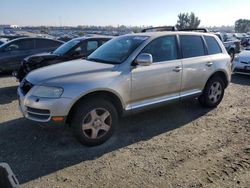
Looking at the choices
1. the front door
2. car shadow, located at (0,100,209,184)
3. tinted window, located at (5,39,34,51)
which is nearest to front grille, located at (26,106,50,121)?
car shadow, located at (0,100,209,184)

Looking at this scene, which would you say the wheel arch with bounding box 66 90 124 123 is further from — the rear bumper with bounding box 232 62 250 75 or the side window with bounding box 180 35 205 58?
the rear bumper with bounding box 232 62 250 75

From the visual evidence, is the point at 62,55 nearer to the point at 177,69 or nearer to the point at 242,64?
the point at 177,69

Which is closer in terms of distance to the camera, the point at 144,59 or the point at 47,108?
the point at 47,108

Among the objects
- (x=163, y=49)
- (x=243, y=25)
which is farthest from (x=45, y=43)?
(x=243, y=25)

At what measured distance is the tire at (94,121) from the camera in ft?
13.5

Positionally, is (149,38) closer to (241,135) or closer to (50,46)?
(241,135)

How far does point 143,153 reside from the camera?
419 cm

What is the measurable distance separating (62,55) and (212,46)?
4286 millimetres

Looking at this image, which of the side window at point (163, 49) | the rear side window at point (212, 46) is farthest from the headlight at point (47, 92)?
the rear side window at point (212, 46)

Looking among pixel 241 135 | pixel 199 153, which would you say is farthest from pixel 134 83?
pixel 241 135

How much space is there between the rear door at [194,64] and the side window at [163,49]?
24 cm

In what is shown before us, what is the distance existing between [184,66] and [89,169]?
2.79m

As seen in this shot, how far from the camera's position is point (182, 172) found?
3641mm

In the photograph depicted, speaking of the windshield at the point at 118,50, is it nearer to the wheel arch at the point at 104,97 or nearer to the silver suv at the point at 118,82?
the silver suv at the point at 118,82
